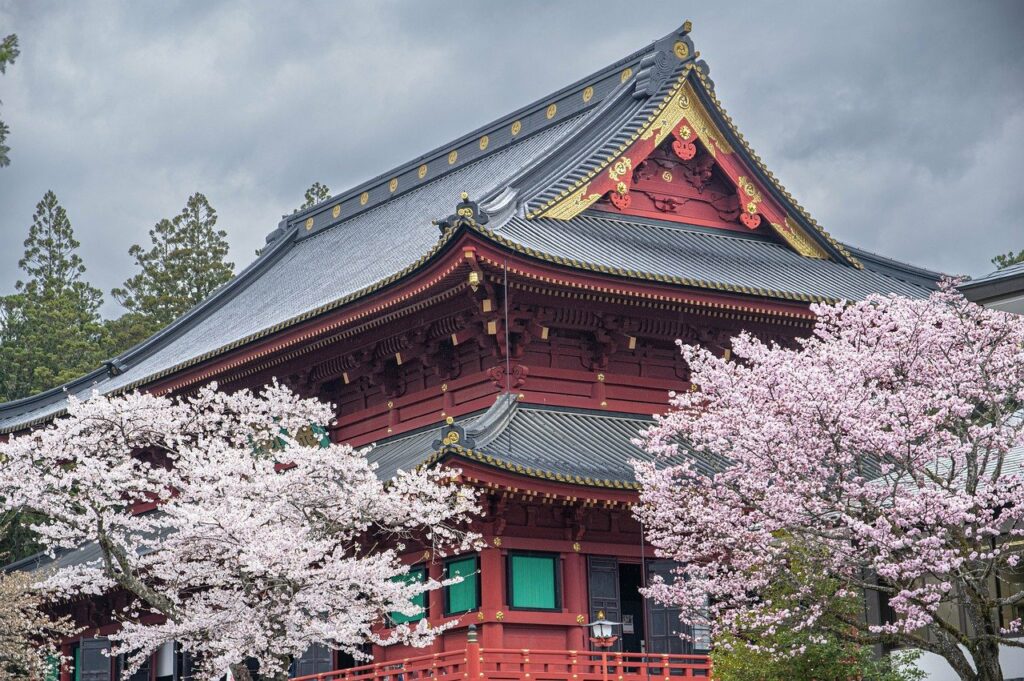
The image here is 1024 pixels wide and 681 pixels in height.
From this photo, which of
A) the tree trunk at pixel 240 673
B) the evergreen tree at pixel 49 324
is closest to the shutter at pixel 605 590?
the tree trunk at pixel 240 673

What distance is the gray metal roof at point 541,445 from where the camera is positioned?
27016 millimetres

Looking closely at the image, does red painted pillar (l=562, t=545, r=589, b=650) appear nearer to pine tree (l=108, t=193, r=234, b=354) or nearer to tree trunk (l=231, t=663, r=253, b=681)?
tree trunk (l=231, t=663, r=253, b=681)

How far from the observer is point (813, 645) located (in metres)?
24.2

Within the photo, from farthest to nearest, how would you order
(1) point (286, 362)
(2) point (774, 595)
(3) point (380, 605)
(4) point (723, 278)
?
1. (1) point (286, 362)
2. (4) point (723, 278)
3. (3) point (380, 605)
4. (2) point (774, 595)

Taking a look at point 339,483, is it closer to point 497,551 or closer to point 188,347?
point 497,551

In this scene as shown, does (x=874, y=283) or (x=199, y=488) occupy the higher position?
(x=874, y=283)

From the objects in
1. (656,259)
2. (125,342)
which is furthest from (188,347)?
(125,342)

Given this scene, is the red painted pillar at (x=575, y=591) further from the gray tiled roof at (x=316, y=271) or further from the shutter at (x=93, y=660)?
the shutter at (x=93, y=660)

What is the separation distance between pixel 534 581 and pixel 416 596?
2302mm

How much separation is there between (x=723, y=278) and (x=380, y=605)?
10313mm

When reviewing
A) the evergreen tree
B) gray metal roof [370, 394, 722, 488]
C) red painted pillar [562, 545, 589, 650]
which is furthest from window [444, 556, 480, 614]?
the evergreen tree

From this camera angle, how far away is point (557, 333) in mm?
31594

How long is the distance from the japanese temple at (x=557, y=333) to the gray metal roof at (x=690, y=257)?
0.23 ft

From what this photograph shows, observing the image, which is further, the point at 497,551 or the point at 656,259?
the point at 656,259
